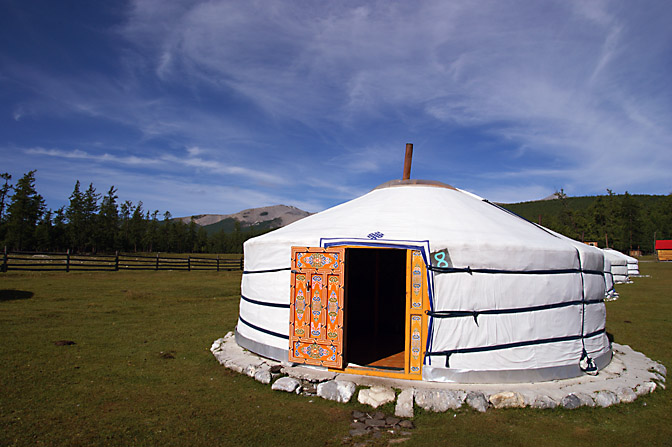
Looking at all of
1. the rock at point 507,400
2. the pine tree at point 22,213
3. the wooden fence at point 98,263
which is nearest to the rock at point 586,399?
the rock at point 507,400

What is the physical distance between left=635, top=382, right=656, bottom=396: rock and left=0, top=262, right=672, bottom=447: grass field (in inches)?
2.4

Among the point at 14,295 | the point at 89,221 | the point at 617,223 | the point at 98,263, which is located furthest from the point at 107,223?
the point at 617,223

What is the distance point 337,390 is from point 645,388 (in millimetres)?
3086

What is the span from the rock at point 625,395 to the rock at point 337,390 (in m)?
2.49

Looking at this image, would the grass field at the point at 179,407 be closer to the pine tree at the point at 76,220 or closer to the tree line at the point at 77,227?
the tree line at the point at 77,227

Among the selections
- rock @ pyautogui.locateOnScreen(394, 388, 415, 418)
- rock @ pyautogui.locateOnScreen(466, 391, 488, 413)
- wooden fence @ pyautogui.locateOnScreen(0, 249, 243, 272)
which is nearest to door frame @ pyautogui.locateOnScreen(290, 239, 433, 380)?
rock @ pyautogui.locateOnScreen(394, 388, 415, 418)

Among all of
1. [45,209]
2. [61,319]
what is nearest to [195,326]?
[61,319]

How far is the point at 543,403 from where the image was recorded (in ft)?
11.1

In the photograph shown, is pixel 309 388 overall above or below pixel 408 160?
below

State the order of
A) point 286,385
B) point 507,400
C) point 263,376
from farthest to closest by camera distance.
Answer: point 263,376, point 286,385, point 507,400

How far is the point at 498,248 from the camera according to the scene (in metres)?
3.85

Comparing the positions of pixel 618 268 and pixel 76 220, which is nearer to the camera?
pixel 618 268

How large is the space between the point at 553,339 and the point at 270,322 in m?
3.08

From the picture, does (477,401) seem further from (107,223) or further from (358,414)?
(107,223)
